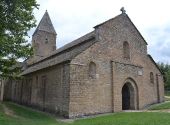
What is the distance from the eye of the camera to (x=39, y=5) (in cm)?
1805

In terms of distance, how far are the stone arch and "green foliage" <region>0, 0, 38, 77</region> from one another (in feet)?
38.3

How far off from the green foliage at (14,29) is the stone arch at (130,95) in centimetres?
1168

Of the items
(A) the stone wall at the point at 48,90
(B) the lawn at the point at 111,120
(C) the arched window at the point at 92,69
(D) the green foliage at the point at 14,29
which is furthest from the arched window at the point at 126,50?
(D) the green foliage at the point at 14,29

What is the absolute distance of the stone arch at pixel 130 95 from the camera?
80.7 feet

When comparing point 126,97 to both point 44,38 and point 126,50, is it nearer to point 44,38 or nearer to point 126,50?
point 126,50

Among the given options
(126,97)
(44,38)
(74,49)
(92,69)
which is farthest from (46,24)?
(92,69)

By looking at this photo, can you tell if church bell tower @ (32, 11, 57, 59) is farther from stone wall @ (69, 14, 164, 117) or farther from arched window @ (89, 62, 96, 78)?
arched window @ (89, 62, 96, 78)

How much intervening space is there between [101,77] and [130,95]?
5.17 metres

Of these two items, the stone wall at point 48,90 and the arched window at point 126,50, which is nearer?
the stone wall at point 48,90

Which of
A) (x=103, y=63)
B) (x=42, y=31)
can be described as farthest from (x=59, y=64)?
(x=42, y=31)

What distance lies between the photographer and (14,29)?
16.8 m

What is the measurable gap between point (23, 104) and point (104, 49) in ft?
48.4

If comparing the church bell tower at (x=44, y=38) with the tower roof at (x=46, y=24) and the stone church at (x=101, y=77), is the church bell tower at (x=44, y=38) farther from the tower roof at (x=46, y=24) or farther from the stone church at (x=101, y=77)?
the stone church at (x=101, y=77)

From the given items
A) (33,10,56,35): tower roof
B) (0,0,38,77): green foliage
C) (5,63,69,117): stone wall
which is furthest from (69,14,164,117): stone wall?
(33,10,56,35): tower roof
